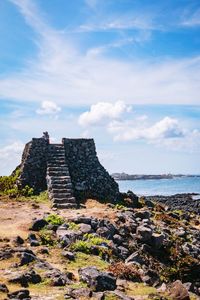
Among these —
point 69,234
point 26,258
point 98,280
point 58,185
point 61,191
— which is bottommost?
point 98,280

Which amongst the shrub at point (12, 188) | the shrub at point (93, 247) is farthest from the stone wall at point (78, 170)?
the shrub at point (93, 247)

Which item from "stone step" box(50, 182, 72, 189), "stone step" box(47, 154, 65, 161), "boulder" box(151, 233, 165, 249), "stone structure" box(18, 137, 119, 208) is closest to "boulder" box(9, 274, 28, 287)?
"boulder" box(151, 233, 165, 249)

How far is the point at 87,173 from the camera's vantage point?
35.8m

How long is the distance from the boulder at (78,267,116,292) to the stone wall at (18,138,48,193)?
67.0 ft

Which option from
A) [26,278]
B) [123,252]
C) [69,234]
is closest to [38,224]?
[69,234]

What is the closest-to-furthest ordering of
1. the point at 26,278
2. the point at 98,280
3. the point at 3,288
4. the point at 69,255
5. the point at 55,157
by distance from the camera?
1. the point at 3,288
2. the point at 98,280
3. the point at 26,278
4. the point at 69,255
5. the point at 55,157

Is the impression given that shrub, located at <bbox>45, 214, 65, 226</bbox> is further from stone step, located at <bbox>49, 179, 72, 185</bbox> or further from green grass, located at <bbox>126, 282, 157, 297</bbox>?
green grass, located at <bbox>126, 282, 157, 297</bbox>

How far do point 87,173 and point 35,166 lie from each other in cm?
442

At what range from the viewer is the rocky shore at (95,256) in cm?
1388

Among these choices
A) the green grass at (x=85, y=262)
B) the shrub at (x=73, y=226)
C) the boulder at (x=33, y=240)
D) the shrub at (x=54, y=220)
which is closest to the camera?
the green grass at (x=85, y=262)

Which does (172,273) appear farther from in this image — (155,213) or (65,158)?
(65,158)

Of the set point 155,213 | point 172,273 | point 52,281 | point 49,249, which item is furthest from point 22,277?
point 155,213

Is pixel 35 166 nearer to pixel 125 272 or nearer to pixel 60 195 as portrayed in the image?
pixel 60 195

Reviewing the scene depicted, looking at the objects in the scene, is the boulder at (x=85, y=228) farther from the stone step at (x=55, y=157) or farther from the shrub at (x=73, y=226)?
the stone step at (x=55, y=157)
